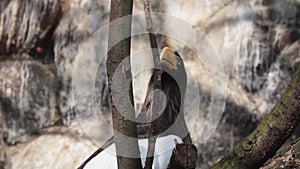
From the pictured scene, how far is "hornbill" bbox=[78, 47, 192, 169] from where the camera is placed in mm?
1787

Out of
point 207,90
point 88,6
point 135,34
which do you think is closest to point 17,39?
point 88,6

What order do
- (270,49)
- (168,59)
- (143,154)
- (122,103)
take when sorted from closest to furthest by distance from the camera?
(122,103), (143,154), (168,59), (270,49)

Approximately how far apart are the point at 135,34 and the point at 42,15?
633 mm

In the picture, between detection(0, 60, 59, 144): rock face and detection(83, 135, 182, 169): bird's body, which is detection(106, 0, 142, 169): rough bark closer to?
detection(83, 135, 182, 169): bird's body

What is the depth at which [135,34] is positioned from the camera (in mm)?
3111

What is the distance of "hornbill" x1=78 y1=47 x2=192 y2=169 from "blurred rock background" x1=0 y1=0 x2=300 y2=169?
83 centimetres

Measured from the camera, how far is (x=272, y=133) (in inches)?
47.3

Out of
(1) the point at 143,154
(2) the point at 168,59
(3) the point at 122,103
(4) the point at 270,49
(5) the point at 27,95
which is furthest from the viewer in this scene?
(5) the point at 27,95

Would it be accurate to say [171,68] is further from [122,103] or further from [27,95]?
[27,95]

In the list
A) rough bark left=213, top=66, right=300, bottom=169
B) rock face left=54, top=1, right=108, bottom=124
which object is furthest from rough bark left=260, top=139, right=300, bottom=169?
rock face left=54, top=1, right=108, bottom=124

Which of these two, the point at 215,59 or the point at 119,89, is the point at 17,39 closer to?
the point at 215,59

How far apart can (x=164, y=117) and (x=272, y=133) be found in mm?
823


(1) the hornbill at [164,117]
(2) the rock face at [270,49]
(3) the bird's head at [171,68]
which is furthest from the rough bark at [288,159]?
(2) the rock face at [270,49]

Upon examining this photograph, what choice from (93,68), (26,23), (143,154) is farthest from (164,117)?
(26,23)
